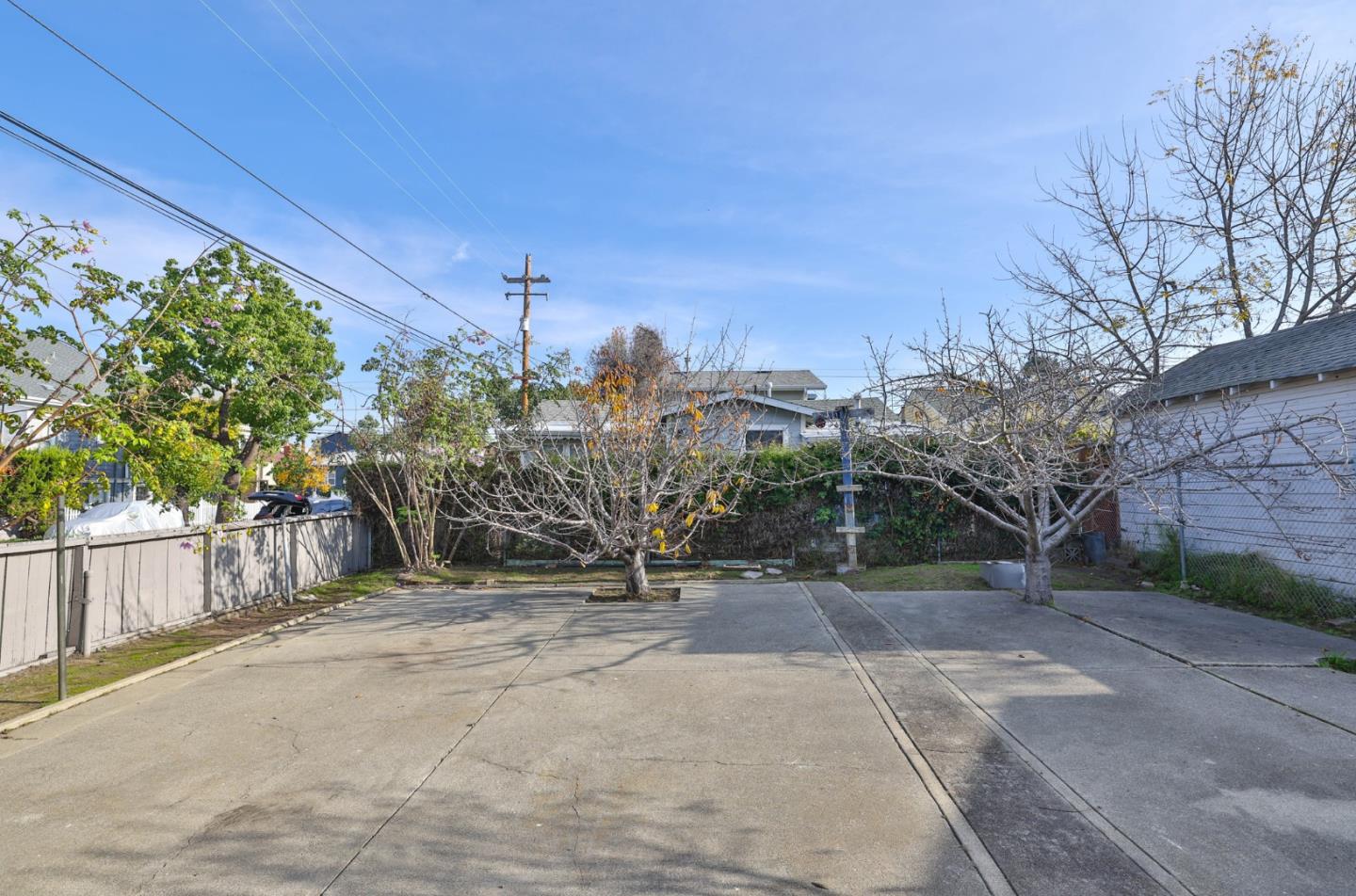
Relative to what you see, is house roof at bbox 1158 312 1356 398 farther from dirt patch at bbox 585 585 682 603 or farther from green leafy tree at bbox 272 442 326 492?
green leafy tree at bbox 272 442 326 492

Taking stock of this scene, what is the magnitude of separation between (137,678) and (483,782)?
4596 mm

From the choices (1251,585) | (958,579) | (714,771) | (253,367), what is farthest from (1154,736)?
(253,367)

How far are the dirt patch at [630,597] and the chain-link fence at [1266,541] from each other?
626 cm

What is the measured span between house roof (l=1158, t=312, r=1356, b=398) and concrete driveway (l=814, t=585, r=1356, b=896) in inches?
159

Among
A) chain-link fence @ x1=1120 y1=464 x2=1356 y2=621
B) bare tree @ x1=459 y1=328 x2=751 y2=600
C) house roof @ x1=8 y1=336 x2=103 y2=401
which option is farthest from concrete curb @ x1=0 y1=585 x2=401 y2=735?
house roof @ x1=8 y1=336 x2=103 y2=401

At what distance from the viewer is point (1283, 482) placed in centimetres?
952

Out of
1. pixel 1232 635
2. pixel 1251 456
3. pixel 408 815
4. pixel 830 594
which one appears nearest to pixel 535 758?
pixel 408 815

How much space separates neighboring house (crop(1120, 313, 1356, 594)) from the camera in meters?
8.92

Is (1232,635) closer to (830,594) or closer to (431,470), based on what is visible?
(830,594)

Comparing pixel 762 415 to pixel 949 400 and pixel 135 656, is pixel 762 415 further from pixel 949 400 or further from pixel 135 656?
pixel 135 656

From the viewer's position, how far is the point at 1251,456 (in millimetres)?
10273

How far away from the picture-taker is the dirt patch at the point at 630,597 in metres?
10.7

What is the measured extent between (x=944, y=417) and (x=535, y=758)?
26.2 ft

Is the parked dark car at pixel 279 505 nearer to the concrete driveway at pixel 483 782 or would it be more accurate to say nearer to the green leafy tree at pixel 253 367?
the green leafy tree at pixel 253 367
